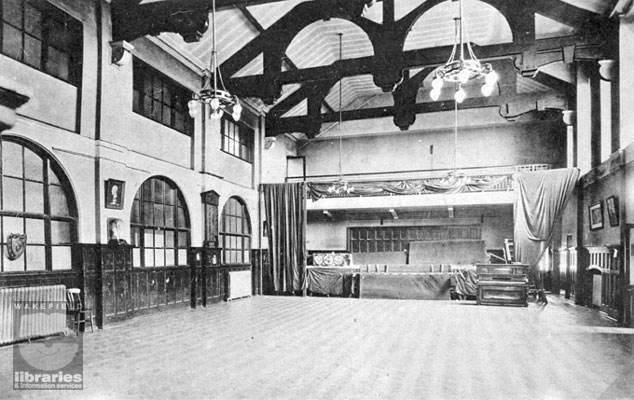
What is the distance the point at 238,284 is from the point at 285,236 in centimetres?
216

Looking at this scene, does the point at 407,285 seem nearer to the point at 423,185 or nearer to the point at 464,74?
the point at 423,185

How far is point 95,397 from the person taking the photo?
385cm

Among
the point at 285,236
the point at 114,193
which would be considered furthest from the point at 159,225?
the point at 285,236

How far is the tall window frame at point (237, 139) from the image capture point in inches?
480

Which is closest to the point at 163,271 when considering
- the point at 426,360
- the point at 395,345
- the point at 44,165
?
the point at 44,165

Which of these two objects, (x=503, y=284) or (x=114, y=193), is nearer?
(x=114, y=193)

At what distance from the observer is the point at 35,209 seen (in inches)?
265

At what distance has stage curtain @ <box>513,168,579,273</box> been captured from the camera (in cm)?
1156

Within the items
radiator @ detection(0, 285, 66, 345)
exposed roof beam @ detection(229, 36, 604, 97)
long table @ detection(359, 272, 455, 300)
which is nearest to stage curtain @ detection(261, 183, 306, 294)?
long table @ detection(359, 272, 455, 300)

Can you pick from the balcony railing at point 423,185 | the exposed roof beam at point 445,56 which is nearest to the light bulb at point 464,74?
the exposed roof beam at point 445,56

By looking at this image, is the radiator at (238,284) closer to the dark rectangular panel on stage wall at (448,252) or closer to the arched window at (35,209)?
the arched window at (35,209)

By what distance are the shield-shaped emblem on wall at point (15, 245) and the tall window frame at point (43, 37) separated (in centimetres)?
238

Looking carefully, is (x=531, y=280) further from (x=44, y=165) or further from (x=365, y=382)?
(x=44, y=165)

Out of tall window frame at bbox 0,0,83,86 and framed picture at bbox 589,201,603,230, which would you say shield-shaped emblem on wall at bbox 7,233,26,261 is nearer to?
tall window frame at bbox 0,0,83,86
